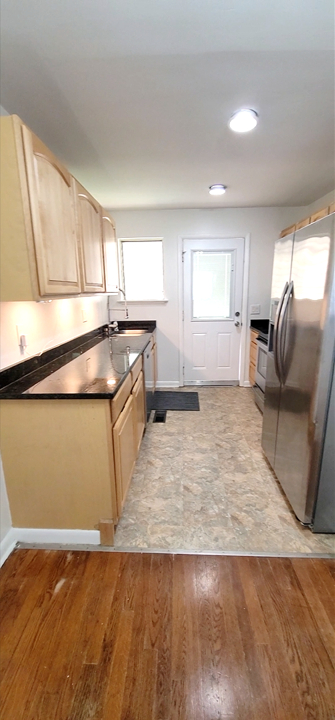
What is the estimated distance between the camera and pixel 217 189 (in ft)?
9.70

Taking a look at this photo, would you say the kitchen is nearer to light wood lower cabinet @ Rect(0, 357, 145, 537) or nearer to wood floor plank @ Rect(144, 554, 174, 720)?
light wood lower cabinet @ Rect(0, 357, 145, 537)


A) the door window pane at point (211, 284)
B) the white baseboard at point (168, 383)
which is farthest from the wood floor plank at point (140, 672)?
the door window pane at point (211, 284)

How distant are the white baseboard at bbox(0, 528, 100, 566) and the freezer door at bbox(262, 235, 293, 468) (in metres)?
1.38

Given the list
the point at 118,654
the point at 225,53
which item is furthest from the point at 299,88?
the point at 118,654

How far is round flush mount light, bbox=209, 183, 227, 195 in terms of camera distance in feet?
9.53

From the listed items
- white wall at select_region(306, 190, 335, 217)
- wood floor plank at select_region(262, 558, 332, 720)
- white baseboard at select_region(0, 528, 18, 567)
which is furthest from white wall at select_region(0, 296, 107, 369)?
white wall at select_region(306, 190, 335, 217)

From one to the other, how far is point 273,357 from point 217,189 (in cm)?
181

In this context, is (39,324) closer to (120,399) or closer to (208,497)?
(120,399)

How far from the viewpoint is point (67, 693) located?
1084mm

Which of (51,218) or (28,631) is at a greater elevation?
(51,218)

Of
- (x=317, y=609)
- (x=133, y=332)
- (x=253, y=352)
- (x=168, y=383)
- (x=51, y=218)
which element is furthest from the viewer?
(x=168, y=383)

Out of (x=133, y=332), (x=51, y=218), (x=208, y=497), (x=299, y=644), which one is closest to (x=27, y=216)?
(x=51, y=218)

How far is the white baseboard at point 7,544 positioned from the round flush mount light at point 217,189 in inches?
125

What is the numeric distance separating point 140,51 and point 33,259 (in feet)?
3.06
